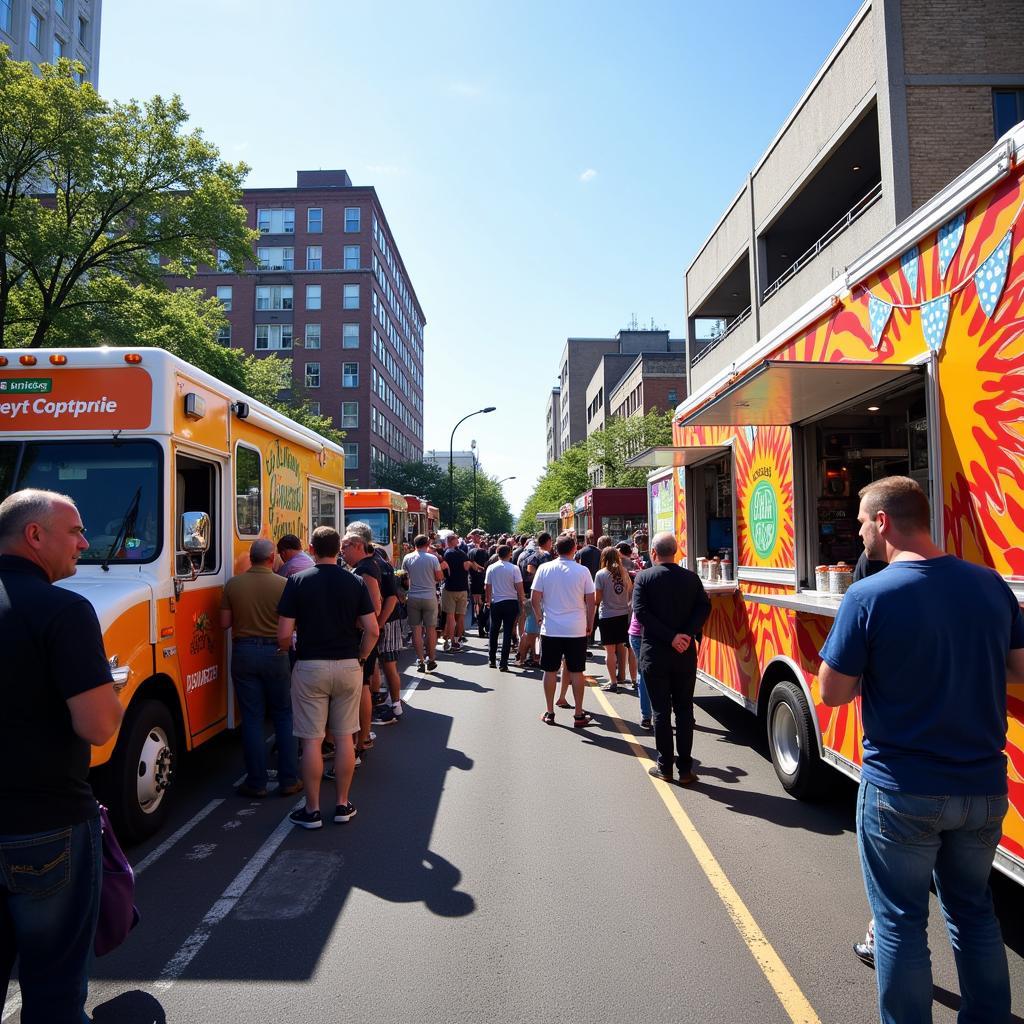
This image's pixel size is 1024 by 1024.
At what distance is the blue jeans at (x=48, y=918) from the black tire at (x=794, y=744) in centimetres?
443

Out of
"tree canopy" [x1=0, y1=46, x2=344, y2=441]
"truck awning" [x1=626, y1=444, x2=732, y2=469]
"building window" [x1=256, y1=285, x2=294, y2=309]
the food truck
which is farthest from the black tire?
"building window" [x1=256, y1=285, x2=294, y2=309]

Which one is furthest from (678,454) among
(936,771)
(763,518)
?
(936,771)

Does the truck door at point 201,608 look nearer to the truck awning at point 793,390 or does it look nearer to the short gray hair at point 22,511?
the short gray hair at point 22,511

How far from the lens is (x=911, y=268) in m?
4.07

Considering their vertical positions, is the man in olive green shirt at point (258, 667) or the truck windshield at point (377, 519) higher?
the truck windshield at point (377, 519)

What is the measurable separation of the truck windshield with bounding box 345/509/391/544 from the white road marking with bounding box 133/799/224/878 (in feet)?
36.3

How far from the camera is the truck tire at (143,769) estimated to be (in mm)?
4348

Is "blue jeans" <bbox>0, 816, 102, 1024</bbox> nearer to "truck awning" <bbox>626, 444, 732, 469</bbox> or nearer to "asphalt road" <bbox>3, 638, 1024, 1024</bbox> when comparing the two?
"asphalt road" <bbox>3, 638, 1024, 1024</bbox>

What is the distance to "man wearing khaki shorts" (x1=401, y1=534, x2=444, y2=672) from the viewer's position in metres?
10.6

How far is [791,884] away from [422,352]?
88.7 meters

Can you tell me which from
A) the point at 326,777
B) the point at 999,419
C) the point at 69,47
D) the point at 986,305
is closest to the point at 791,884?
the point at 999,419

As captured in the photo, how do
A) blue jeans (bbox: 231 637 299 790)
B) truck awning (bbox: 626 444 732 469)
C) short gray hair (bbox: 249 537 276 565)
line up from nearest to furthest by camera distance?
blue jeans (bbox: 231 637 299 790) < short gray hair (bbox: 249 537 276 565) < truck awning (bbox: 626 444 732 469)

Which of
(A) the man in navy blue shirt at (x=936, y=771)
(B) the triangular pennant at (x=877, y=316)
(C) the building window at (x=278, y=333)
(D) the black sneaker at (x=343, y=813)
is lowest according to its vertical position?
(D) the black sneaker at (x=343, y=813)

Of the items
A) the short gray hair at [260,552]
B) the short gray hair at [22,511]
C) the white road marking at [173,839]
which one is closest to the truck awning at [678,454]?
the short gray hair at [260,552]
